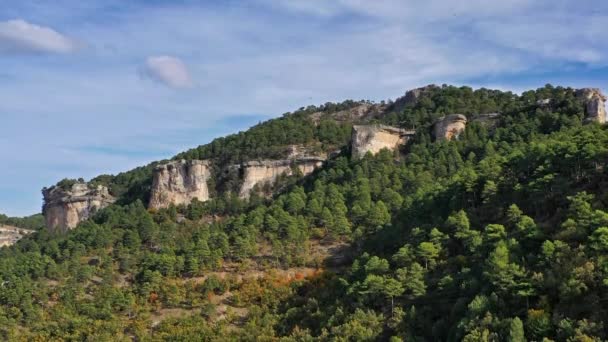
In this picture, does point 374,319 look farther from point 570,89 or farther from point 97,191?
point 97,191

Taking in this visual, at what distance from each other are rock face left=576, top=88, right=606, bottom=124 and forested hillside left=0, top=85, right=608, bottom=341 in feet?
3.61

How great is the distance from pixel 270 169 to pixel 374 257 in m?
40.5

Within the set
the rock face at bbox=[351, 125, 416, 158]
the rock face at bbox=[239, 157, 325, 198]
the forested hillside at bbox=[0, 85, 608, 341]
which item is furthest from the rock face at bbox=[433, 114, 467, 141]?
the rock face at bbox=[239, 157, 325, 198]

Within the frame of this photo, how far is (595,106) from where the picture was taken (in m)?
71.2

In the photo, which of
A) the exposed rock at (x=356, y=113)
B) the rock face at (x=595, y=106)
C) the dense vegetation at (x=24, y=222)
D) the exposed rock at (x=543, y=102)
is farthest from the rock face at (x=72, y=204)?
the rock face at (x=595, y=106)

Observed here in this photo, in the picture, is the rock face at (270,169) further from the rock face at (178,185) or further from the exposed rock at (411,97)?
the exposed rock at (411,97)

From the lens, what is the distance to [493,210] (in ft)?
154

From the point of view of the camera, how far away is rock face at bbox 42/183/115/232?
95.4m

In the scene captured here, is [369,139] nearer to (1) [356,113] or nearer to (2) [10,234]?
(1) [356,113]

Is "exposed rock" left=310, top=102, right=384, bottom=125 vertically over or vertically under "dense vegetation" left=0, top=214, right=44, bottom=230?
over

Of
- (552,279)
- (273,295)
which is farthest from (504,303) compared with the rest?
(273,295)

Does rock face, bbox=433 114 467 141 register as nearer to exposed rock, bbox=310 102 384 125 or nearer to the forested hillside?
the forested hillside

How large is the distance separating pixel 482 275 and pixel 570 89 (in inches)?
2021

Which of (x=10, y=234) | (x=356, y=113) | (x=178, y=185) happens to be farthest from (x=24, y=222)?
(x=356, y=113)
